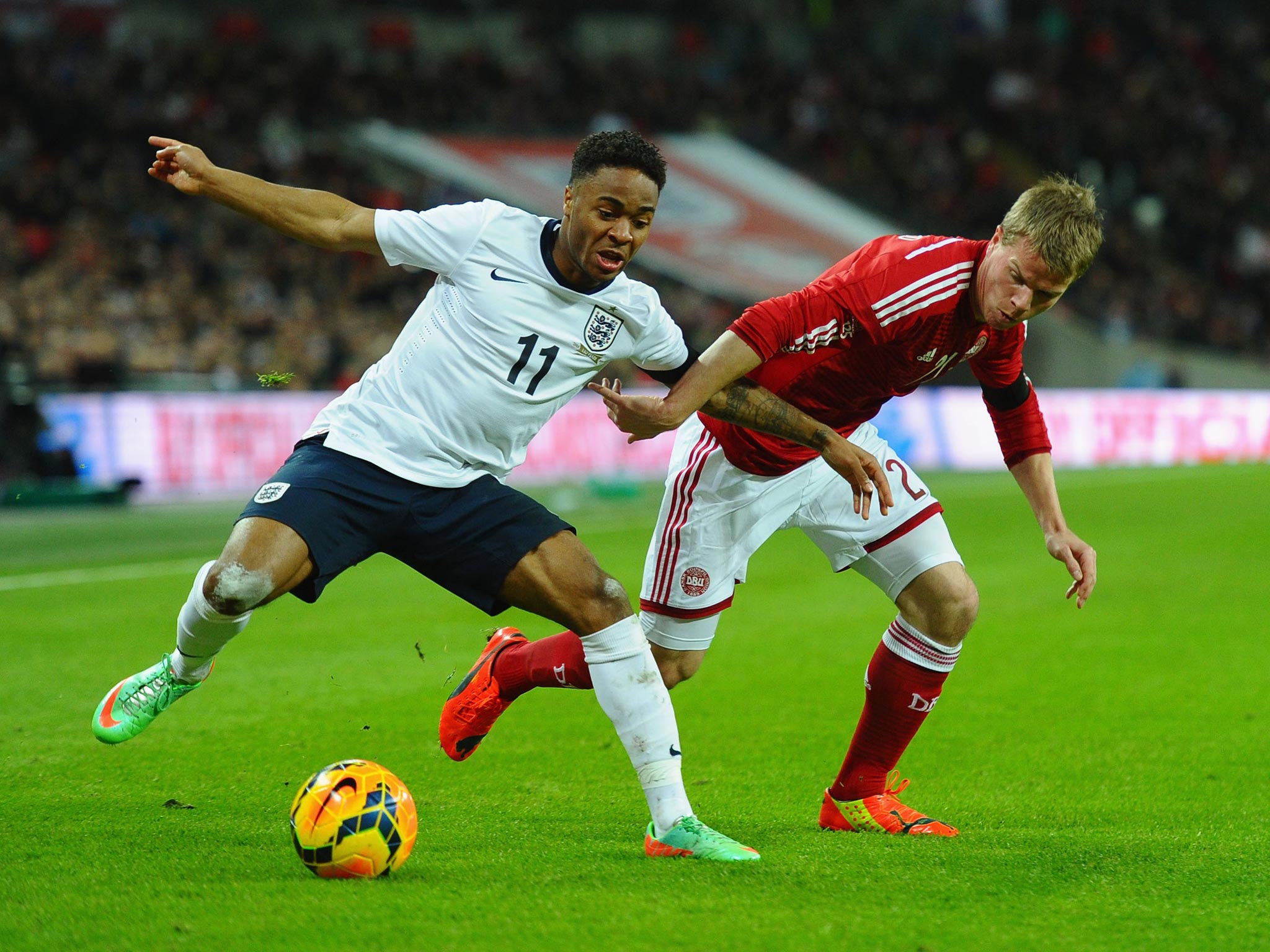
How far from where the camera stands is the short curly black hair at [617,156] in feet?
13.9

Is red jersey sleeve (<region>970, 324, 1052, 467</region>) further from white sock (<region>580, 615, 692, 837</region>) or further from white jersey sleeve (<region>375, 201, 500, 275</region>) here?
white jersey sleeve (<region>375, 201, 500, 275</region>)

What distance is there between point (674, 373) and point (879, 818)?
1603 mm

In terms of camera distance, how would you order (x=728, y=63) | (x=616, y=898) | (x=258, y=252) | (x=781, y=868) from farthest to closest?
(x=728, y=63) < (x=258, y=252) < (x=781, y=868) < (x=616, y=898)

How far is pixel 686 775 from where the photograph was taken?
17.9 ft

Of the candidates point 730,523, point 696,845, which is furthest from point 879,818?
point 730,523

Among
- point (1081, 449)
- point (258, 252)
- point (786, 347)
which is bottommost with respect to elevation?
point (1081, 449)

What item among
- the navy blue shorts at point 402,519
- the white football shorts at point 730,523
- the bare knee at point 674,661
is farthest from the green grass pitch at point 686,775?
the navy blue shorts at point 402,519

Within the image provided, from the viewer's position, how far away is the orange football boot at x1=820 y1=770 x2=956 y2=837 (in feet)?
15.1

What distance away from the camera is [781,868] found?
13.1 feet

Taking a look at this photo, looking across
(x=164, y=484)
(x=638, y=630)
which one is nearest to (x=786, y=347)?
(x=638, y=630)

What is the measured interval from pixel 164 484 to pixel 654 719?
12.0m

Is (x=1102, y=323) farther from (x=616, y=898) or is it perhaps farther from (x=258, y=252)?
(x=616, y=898)

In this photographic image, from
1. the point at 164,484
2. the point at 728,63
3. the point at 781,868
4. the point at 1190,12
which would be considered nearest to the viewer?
the point at 781,868

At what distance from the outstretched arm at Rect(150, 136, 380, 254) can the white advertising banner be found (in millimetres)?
7642
